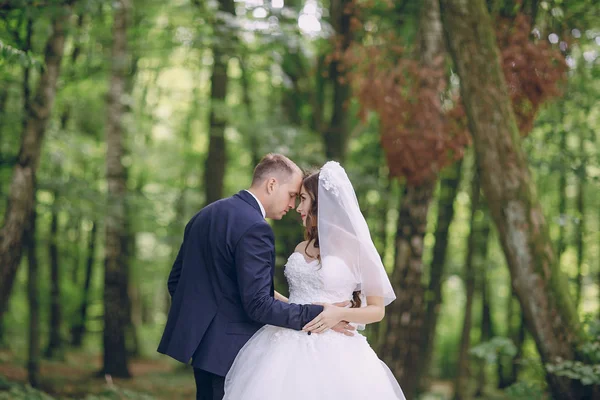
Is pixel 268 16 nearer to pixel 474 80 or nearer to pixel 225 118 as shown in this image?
pixel 225 118

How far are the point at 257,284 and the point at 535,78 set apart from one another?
5048mm

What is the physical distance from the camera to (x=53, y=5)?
6.91 metres

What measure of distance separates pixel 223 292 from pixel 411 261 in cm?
495

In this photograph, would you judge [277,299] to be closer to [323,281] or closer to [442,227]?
[323,281]

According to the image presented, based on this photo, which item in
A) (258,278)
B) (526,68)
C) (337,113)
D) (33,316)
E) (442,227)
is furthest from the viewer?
(442,227)

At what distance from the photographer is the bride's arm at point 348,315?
14.0ft

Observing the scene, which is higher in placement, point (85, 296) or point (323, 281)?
point (323, 281)

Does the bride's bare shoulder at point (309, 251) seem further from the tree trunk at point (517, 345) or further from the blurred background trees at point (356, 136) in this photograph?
the tree trunk at point (517, 345)

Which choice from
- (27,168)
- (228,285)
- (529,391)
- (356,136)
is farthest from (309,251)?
(356,136)

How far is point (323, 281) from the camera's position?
4383 mm

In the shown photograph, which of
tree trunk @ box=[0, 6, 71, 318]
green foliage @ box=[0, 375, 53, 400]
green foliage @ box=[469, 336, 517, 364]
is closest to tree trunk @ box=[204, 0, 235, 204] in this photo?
tree trunk @ box=[0, 6, 71, 318]

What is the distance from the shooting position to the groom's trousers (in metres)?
4.31

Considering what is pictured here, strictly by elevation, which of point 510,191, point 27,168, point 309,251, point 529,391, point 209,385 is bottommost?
point 529,391

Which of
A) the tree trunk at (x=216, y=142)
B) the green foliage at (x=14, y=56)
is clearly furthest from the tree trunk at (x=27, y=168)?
the tree trunk at (x=216, y=142)
